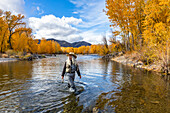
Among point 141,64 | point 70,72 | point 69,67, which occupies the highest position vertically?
point 69,67

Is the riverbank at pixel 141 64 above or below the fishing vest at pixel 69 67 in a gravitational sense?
below

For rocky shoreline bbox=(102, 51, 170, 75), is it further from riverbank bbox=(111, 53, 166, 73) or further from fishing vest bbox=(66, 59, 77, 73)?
fishing vest bbox=(66, 59, 77, 73)

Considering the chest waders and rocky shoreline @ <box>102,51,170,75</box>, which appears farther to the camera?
Answer: rocky shoreline @ <box>102,51,170,75</box>

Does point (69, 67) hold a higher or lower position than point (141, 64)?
higher

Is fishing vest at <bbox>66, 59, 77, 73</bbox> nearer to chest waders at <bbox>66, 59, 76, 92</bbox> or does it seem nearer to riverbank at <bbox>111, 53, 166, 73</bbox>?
chest waders at <bbox>66, 59, 76, 92</bbox>

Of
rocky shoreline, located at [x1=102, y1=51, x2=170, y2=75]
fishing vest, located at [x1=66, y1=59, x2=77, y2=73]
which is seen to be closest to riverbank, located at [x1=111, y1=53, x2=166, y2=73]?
rocky shoreline, located at [x1=102, y1=51, x2=170, y2=75]

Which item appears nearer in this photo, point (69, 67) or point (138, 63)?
point (69, 67)

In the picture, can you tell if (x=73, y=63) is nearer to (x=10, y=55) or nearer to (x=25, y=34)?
(x=10, y=55)

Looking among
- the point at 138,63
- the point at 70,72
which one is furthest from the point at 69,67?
the point at 138,63

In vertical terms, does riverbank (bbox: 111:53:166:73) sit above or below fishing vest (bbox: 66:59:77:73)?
below

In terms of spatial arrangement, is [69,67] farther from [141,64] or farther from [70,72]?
[141,64]

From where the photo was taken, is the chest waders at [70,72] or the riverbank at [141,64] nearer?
the chest waders at [70,72]

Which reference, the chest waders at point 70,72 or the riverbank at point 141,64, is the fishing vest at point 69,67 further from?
the riverbank at point 141,64

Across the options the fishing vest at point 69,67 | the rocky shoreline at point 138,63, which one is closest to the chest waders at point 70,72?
the fishing vest at point 69,67
